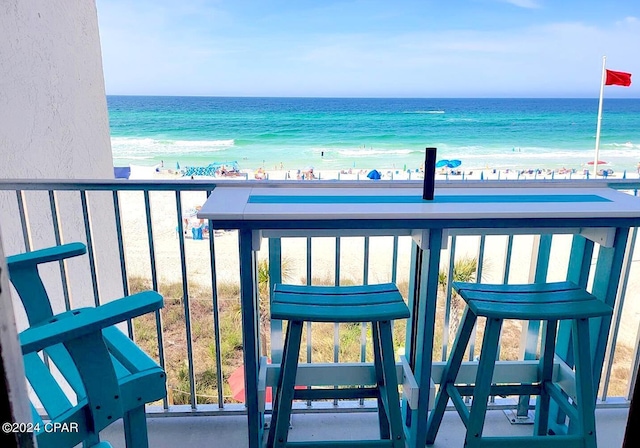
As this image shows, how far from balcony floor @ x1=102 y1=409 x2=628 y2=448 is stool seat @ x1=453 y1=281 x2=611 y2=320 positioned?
754mm

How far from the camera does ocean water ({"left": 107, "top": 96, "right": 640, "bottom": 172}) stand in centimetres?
1864

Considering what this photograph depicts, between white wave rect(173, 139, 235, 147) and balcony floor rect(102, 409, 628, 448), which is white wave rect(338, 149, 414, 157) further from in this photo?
balcony floor rect(102, 409, 628, 448)

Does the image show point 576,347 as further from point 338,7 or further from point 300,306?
point 338,7

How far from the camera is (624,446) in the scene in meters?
0.42

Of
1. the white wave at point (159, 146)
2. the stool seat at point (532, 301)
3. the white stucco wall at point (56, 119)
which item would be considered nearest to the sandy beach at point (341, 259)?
the white stucco wall at point (56, 119)

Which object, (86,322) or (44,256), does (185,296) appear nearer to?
(44,256)

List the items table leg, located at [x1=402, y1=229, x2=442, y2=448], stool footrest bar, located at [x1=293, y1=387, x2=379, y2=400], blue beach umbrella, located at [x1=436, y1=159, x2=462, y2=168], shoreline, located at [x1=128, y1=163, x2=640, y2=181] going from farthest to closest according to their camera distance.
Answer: shoreline, located at [x1=128, y1=163, x2=640, y2=181] → blue beach umbrella, located at [x1=436, y1=159, x2=462, y2=168] → stool footrest bar, located at [x1=293, y1=387, x2=379, y2=400] → table leg, located at [x1=402, y1=229, x2=442, y2=448]

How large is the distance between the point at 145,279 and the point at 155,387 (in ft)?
29.0

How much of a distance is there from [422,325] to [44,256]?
1.30 metres

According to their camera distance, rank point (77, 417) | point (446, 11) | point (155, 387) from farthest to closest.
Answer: point (446, 11) < point (155, 387) < point (77, 417)

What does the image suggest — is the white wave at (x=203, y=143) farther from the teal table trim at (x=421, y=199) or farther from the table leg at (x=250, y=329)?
the table leg at (x=250, y=329)

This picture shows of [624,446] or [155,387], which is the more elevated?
[624,446]

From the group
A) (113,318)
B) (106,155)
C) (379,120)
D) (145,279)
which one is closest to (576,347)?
(113,318)

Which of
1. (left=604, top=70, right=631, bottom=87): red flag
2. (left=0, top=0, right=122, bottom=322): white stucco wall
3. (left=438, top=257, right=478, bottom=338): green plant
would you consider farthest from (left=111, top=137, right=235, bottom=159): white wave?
(left=0, top=0, right=122, bottom=322): white stucco wall
